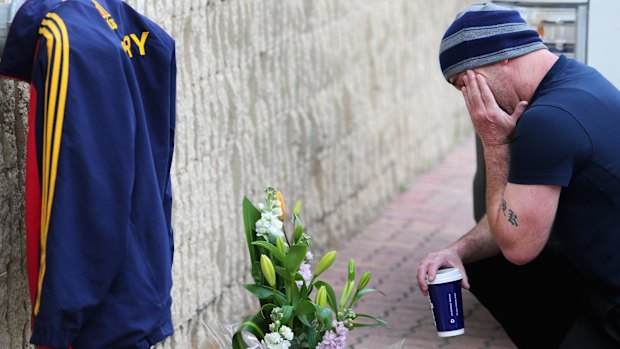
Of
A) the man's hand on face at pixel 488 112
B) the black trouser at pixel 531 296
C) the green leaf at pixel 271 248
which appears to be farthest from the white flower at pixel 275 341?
the black trouser at pixel 531 296

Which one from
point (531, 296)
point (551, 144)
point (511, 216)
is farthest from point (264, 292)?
point (531, 296)

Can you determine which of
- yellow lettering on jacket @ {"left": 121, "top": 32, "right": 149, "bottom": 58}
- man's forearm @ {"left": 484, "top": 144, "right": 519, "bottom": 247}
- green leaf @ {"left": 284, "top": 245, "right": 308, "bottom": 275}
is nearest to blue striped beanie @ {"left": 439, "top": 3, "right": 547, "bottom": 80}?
man's forearm @ {"left": 484, "top": 144, "right": 519, "bottom": 247}

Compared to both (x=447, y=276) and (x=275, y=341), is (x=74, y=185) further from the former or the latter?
(x=447, y=276)

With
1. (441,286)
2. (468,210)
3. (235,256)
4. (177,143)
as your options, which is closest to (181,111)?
(177,143)

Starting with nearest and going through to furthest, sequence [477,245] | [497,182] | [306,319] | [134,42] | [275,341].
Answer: [134,42], [275,341], [306,319], [497,182], [477,245]

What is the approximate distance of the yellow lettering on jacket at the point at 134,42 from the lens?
9.14 feet

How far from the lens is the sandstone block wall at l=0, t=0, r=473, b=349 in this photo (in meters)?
3.93

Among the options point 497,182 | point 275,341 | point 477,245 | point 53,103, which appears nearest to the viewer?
point 53,103

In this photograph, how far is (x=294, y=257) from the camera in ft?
10.1

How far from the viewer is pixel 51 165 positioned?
2.52 m

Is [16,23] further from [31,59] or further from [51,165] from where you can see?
[51,165]

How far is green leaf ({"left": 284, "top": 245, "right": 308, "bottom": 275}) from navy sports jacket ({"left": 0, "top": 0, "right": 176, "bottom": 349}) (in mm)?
451

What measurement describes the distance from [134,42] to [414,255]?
128 inches

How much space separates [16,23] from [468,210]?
4.47m
